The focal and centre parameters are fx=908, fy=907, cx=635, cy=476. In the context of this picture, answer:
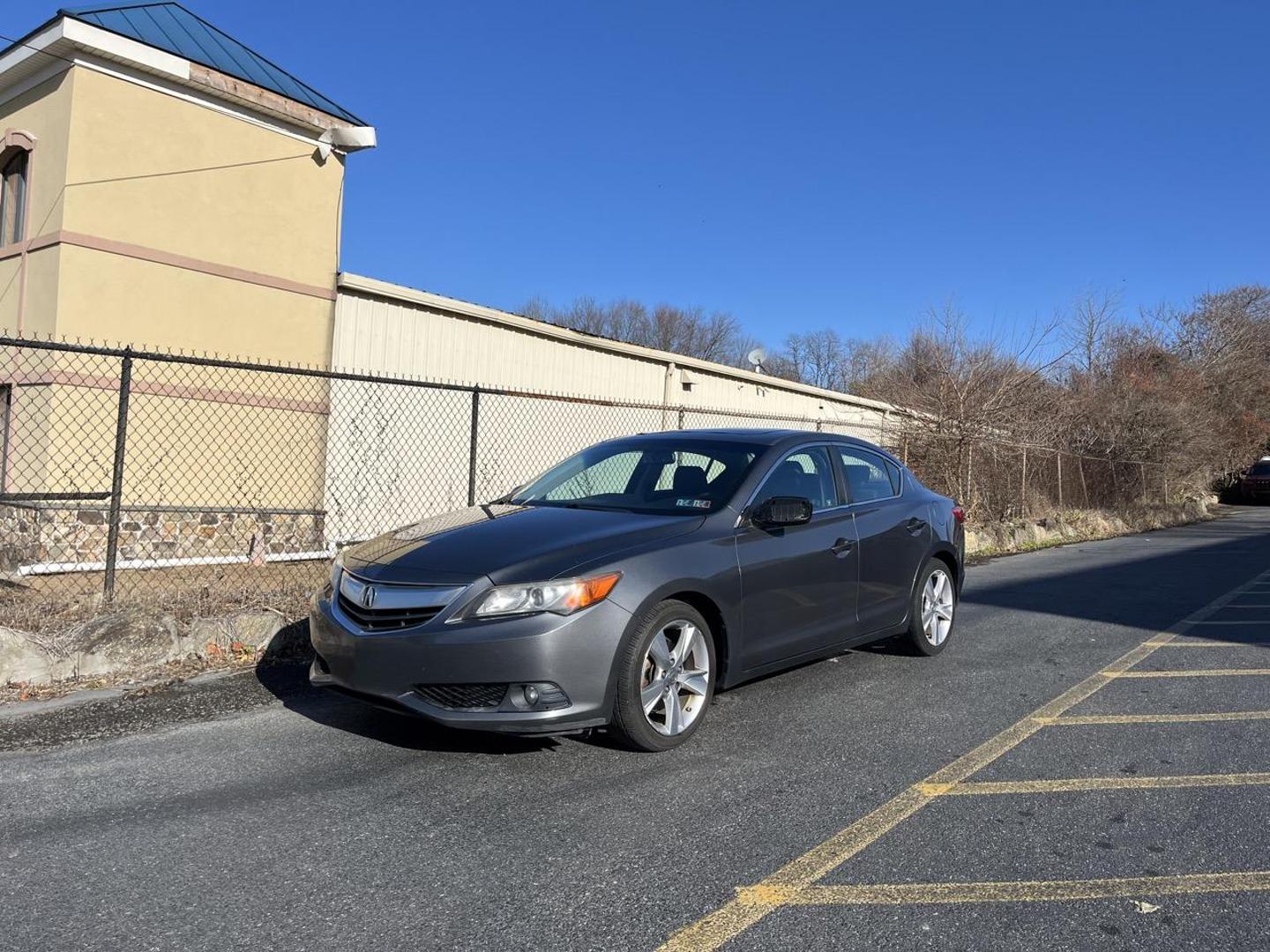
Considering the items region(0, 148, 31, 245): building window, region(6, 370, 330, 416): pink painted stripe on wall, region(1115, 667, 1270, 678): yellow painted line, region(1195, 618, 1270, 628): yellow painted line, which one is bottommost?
region(1115, 667, 1270, 678): yellow painted line

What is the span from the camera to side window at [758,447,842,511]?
5176mm

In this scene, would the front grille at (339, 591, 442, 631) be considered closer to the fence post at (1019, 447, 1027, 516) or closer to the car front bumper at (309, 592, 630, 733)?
the car front bumper at (309, 592, 630, 733)

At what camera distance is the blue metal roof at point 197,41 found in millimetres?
11547

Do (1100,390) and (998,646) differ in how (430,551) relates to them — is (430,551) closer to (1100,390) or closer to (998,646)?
(998,646)

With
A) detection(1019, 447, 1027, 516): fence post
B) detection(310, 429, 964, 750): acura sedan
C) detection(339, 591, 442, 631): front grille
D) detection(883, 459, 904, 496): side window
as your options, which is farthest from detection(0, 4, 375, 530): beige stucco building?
detection(1019, 447, 1027, 516): fence post

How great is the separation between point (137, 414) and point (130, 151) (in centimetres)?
336

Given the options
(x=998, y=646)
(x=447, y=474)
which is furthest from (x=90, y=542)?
(x=998, y=646)

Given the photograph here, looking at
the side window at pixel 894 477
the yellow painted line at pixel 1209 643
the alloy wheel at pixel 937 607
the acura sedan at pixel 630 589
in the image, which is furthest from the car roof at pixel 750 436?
the yellow painted line at pixel 1209 643

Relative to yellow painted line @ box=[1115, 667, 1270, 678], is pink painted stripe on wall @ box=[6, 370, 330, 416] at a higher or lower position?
higher

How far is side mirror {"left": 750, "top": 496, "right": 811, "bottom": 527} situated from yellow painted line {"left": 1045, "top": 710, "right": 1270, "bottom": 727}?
1.72 metres

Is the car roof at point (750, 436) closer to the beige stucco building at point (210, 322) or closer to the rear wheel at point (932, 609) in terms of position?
the rear wheel at point (932, 609)

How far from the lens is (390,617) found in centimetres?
412

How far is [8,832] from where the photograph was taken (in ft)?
11.1

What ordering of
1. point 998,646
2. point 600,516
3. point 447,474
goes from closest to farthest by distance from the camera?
point 600,516 < point 998,646 < point 447,474
